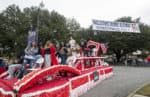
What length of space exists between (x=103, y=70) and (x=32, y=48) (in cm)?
920

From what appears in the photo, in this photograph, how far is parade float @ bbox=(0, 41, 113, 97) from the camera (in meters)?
8.34

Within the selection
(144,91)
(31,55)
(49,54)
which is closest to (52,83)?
(49,54)

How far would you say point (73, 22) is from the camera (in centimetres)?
6244

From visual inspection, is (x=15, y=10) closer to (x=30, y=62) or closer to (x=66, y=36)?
(x=66, y=36)

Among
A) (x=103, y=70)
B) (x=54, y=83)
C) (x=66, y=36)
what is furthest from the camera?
(x=66, y=36)

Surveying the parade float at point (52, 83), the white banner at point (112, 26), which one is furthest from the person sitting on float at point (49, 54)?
the white banner at point (112, 26)

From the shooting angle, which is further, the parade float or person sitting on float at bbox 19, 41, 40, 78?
person sitting on float at bbox 19, 41, 40, 78

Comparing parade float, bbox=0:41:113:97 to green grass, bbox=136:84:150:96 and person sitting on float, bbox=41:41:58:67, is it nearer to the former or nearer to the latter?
person sitting on float, bbox=41:41:58:67

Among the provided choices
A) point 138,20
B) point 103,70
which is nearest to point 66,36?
point 138,20

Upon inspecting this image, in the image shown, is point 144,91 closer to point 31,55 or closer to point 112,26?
point 31,55

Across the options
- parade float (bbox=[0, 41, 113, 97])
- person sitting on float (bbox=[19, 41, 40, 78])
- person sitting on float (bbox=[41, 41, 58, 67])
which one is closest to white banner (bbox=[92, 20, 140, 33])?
parade float (bbox=[0, 41, 113, 97])

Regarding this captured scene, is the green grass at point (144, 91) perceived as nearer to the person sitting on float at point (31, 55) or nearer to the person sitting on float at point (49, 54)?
the person sitting on float at point (49, 54)

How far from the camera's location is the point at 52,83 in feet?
32.6

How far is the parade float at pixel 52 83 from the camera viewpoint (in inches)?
328
